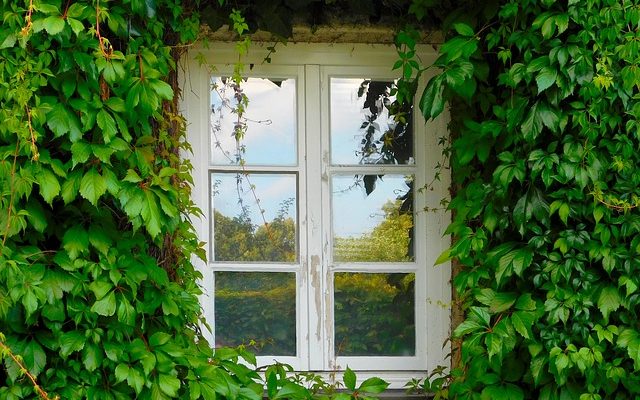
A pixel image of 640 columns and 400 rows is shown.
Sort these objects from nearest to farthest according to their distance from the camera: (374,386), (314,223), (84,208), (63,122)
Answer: (63,122)
(84,208)
(374,386)
(314,223)

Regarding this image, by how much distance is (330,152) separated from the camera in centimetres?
325

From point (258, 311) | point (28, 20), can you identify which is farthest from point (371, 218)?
point (28, 20)

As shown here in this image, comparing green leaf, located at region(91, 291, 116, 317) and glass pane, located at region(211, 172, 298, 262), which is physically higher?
glass pane, located at region(211, 172, 298, 262)

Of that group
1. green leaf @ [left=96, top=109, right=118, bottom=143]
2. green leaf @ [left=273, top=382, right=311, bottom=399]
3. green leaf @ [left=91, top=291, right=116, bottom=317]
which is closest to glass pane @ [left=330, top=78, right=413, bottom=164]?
green leaf @ [left=273, top=382, right=311, bottom=399]

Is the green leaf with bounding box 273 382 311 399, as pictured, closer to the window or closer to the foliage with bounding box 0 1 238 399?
the foliage with bounding box 0 1 238 399

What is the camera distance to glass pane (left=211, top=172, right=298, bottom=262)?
323cm

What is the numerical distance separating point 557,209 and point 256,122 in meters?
1.34

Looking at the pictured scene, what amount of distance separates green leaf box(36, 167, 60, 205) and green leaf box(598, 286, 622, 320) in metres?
1.88

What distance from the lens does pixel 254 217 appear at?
127 inches

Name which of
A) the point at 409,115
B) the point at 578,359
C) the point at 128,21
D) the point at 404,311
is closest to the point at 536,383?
the point at 578,359

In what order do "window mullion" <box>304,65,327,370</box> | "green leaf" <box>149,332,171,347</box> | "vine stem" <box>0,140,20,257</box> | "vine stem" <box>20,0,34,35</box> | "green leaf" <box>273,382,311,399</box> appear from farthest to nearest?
"window mullion" <box>304,65,327,370</box>
"green leaf" <box>273,382,311,399</box>
"green leaf" <box>149,332,171,347</box>
"vine stem" <box>0,140,20,257</box>
"vine stem" <box>20,0,34,35</box>

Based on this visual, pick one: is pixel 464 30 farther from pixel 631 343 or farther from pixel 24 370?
pixel 24 370

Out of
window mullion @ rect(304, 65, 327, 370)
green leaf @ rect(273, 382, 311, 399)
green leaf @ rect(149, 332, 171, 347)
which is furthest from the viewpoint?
window mullion @ rect(304, 65, 327, 370)

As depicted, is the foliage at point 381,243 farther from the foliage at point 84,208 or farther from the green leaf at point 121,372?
the green leaf at point 121,372
